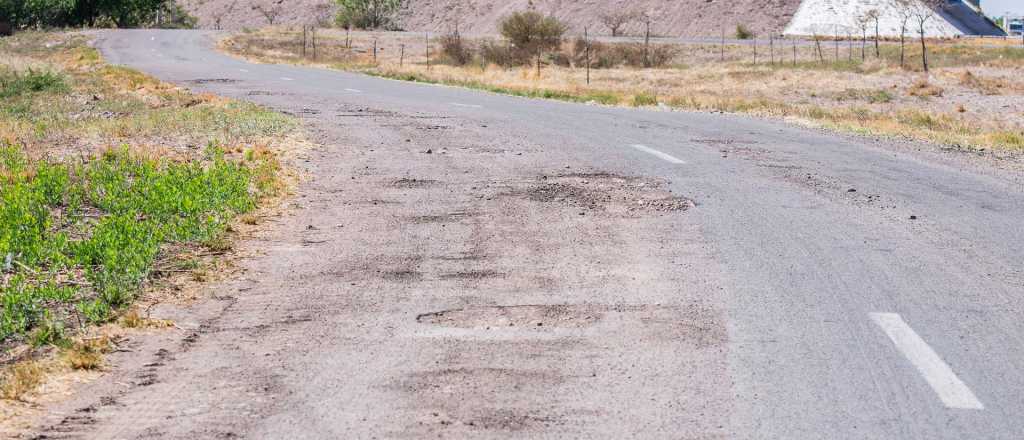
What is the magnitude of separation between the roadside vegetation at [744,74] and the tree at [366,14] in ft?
51.2

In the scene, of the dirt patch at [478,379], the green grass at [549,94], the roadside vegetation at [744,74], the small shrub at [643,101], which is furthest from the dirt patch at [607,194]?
the green grass at [549,94]

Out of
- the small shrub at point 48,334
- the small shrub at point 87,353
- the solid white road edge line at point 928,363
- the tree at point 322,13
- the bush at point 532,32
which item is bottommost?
the solid white road edge line at point 928,363

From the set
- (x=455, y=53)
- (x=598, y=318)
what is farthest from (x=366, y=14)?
(x=598, y=318)

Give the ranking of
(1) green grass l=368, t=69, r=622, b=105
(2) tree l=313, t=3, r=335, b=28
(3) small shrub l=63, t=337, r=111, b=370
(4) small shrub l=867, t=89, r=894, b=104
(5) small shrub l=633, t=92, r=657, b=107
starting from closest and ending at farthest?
(3) small shrub l=63, t=337, r=111, b=370, (5) small shrub l=633, t=92, r=657, b=107, (1) green grass l=368, t=69, r=622, b=105, (4) small shrub l=867, t=89, r=894, b=104, (2) tree l=313, t=3, r=335, b=28

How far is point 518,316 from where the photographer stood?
6551 millimetres

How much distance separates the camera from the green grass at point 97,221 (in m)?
6.73

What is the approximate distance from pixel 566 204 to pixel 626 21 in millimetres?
82462

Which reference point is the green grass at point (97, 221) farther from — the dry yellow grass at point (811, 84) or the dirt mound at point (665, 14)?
the dirt mound at point (665, 14)

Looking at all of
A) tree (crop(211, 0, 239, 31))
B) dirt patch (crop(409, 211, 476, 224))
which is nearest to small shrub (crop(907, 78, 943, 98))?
dirt patch (crop(409, 211, 476, 224))

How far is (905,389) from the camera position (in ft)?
17.2

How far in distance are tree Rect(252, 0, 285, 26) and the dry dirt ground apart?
109 meters

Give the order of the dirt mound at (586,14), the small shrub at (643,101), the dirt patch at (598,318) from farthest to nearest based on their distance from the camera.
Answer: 1. the dirt mound at (586,14)
2. the small shrub at (643,101)
3. the dirt patch at (598,318)

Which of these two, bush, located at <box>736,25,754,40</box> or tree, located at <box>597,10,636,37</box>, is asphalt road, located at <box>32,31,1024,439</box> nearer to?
bush, located at <box>736,25,754,40</box>

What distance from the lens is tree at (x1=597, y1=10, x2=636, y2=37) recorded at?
89.2 meters
